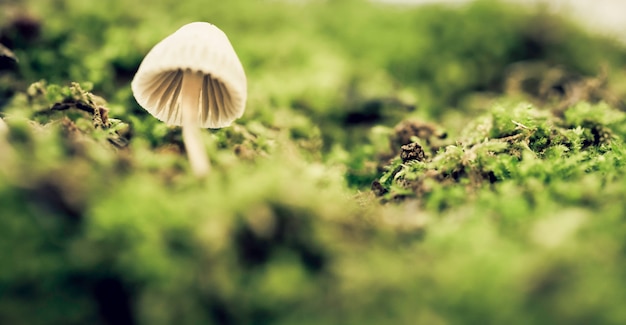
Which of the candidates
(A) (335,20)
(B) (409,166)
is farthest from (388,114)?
(A) (335,20)

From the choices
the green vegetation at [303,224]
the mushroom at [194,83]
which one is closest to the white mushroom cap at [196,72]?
the mushroom at [194,83]

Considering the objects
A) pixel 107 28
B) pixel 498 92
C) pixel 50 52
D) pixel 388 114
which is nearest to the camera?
pixel 50 52

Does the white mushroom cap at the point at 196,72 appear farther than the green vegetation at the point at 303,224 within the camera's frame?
Yes

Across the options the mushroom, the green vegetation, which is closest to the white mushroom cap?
the mushroom

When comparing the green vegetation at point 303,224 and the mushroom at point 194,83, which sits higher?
the mushroom at point 194,83

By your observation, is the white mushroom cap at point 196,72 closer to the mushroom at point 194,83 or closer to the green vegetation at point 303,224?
the mushroom at point 194,83

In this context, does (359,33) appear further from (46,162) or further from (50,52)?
(46,162)

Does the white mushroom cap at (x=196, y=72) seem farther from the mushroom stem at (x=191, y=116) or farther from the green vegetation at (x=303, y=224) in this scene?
the green vegetation at (x=303, y=224)
